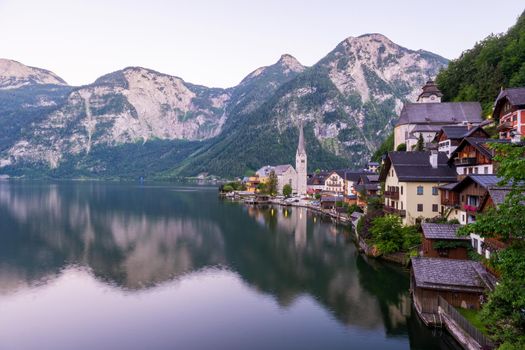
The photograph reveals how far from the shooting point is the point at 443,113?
88.7m

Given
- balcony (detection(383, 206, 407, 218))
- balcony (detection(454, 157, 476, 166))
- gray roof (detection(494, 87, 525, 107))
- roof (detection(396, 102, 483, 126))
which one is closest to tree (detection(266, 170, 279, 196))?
roof (detection(396, 102, 483, 126))

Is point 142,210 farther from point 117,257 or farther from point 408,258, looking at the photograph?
point 408,258

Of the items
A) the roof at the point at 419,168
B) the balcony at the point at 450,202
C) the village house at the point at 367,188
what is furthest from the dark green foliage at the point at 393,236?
the village house at the point at 367,188

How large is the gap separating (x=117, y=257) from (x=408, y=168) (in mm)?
41027

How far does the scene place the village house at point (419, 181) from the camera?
48.9 meters

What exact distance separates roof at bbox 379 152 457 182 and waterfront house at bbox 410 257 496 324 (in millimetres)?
18924

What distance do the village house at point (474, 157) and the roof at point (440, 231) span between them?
8.09 metres

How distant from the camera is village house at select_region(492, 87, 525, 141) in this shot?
168 ft

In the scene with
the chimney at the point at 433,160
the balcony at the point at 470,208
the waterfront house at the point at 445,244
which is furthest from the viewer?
the chimney at the point at 433,160

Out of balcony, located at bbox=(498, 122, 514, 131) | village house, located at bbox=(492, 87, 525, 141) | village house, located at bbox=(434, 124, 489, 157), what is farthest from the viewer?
village house, located at bbox=(434, 124, 489, 157)

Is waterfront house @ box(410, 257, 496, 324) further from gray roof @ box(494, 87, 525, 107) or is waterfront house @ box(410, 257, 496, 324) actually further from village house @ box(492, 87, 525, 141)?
gray roof @ box(494, 87, 525, 107)

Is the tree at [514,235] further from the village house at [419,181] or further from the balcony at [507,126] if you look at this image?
the balcony at [507,126]

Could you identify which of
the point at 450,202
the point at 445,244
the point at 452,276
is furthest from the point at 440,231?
the point at 452,276

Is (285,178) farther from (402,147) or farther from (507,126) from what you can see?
(507,126)
